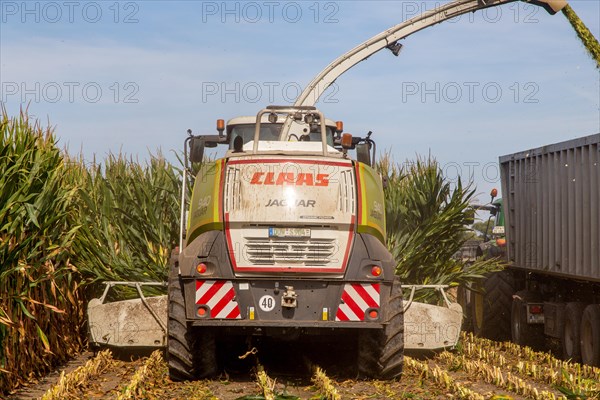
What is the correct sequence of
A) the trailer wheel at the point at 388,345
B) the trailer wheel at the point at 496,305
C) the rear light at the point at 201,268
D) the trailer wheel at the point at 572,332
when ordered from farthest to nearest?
the trailer wheel at the point at 496,305 < the trailer wheel at the point at 572,332 < the trailer wheel at the point at 388,345 < the rear light at the point at 201,268

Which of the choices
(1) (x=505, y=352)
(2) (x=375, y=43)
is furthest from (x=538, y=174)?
(2) (x=375, y=43)

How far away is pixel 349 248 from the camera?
11078mm

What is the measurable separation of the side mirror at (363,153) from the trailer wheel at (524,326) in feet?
16.8

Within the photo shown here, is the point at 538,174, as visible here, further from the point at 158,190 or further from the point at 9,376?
the point at 9,376

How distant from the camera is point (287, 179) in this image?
1133 cm

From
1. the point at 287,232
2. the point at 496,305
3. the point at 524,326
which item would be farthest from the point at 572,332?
the point at 287,232

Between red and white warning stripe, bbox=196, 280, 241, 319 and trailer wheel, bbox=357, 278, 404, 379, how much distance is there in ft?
5.08

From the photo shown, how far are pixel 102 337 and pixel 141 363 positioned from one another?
0.58 m

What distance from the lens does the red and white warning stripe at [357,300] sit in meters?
10.9

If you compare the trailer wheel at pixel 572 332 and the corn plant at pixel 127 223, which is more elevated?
the corn plant at pixel 127 223

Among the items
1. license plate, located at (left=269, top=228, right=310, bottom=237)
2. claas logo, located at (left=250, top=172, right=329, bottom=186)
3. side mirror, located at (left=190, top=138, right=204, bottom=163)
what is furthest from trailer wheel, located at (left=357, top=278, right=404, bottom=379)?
side mirror, located at (left=190, top=138, right=204, bottom=163)

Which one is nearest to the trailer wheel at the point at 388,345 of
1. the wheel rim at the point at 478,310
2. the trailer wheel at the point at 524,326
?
the trailer wheel at the point at 524,326

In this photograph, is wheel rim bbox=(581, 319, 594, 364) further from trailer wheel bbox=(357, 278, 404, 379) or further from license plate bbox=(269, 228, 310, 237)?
license plate bbox=(269, 228, 310, 237)

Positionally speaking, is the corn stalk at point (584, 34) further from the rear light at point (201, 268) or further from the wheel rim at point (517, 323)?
the rear light at point (201, 268)
